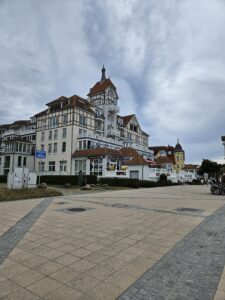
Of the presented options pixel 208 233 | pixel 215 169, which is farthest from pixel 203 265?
pixel 215 169

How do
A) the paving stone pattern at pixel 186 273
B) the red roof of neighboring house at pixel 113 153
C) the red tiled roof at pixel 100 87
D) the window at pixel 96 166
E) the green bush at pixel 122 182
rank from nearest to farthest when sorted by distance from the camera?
the paving stone pattern at pixel 186 273
the green bush at pixel 122 182
the red roof of neighboring house at pixel 113 153
the window at pixel 96 166
the red tiled roof at pixel 100 87

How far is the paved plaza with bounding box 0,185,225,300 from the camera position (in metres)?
3.38

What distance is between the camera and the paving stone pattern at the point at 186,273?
3318 millimetres

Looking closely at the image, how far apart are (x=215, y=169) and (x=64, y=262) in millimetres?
81380

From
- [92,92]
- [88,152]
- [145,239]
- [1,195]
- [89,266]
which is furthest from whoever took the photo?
[92,92]

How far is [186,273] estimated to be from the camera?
4008 mm

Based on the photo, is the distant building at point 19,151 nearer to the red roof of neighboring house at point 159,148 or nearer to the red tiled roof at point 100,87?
the red tiled roof at point 100,87

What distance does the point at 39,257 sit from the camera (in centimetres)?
461

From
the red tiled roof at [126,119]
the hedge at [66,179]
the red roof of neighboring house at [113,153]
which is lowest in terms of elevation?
the hedge at [66,179]

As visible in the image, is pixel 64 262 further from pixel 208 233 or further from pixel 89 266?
pixel 208 233

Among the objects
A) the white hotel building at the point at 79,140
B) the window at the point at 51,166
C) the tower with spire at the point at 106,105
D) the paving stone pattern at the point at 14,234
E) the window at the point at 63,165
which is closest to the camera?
the paving stone pattern at the point at 14,234

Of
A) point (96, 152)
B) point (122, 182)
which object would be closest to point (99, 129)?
point (96, 152)

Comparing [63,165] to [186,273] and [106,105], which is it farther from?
[186,273]

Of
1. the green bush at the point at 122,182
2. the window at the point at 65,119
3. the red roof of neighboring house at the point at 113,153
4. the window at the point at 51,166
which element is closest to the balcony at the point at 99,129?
the window at the point at 65,119
